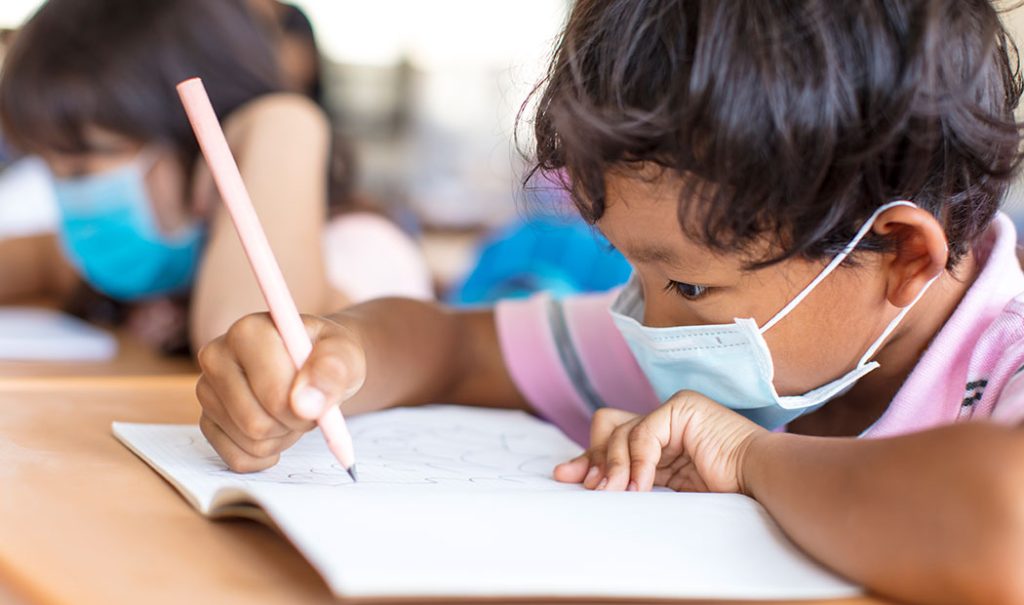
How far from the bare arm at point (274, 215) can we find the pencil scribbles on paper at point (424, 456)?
40cm

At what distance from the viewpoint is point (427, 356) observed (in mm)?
838

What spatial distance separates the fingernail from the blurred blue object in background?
968 millimetres

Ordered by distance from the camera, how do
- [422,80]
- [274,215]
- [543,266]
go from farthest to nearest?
[422,80] < [543,266] < [274,215]

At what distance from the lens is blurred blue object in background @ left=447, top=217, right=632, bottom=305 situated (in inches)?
59.6

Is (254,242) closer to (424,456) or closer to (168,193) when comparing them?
(424,456)

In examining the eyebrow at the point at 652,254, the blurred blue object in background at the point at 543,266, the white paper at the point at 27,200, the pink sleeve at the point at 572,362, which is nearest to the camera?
the eyebrow at the point at 652,254

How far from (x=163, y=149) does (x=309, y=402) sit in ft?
2.98

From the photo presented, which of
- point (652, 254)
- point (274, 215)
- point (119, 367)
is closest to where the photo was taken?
point (652, 254)

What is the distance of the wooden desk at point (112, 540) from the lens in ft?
1.30

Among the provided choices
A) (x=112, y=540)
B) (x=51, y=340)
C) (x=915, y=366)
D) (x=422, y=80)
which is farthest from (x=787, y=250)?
(x=422, y=80)

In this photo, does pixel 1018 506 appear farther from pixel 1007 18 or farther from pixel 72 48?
pixel 72 48

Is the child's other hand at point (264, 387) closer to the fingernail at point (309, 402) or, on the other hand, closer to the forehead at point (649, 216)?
the fingernail at point (309, 402)

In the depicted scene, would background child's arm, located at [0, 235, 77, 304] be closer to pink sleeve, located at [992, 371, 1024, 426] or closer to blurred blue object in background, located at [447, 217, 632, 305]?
blurred blue object in background, located at [447, 217, 632, 305]

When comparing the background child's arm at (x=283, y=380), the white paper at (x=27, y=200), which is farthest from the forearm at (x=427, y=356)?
the white paper at (x=27, y=200)
